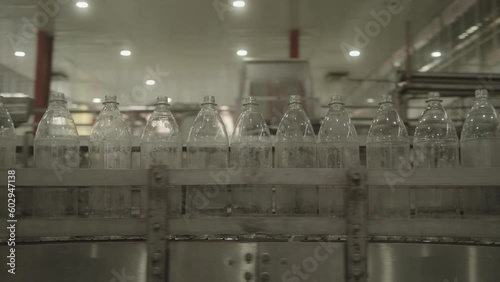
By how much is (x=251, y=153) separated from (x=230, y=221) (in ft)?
0.87

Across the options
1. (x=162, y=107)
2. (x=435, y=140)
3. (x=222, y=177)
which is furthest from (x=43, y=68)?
(x=435, y=140)

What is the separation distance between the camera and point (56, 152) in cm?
122

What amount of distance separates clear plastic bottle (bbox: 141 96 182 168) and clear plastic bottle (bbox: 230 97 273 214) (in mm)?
165

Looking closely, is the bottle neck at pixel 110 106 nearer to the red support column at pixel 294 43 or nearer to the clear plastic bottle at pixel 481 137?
the clear plastic bottle at pixel 481 137

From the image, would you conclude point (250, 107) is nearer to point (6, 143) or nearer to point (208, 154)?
point (208, 154)

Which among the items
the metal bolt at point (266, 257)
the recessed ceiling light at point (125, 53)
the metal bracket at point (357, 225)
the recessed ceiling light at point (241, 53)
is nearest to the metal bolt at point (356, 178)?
the metal bracket at point (357, 225)

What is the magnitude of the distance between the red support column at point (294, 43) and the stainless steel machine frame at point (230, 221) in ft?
14.4

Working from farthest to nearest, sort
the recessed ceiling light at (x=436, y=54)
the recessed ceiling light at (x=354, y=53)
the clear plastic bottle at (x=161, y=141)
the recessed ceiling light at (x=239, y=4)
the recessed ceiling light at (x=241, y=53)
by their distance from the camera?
the recessed ceiling light at (x=241, y=53) < the recessed ceiling light at (x=354, y=53) < the recessed ceiling light at (x=436, y=54) < the recessed ceiling light at (x=239, y=4) < the clear plastic bottle at (x=161, y=141)

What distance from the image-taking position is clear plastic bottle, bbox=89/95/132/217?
1200mm

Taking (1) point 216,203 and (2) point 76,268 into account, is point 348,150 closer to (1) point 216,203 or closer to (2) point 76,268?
(1) point 216,203

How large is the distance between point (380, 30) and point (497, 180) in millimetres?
4527

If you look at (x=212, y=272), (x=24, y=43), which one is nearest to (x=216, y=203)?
(x=212, y=272)

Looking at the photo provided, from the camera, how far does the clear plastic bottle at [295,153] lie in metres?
1.17

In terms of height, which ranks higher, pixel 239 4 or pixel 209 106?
pixel 239 4
